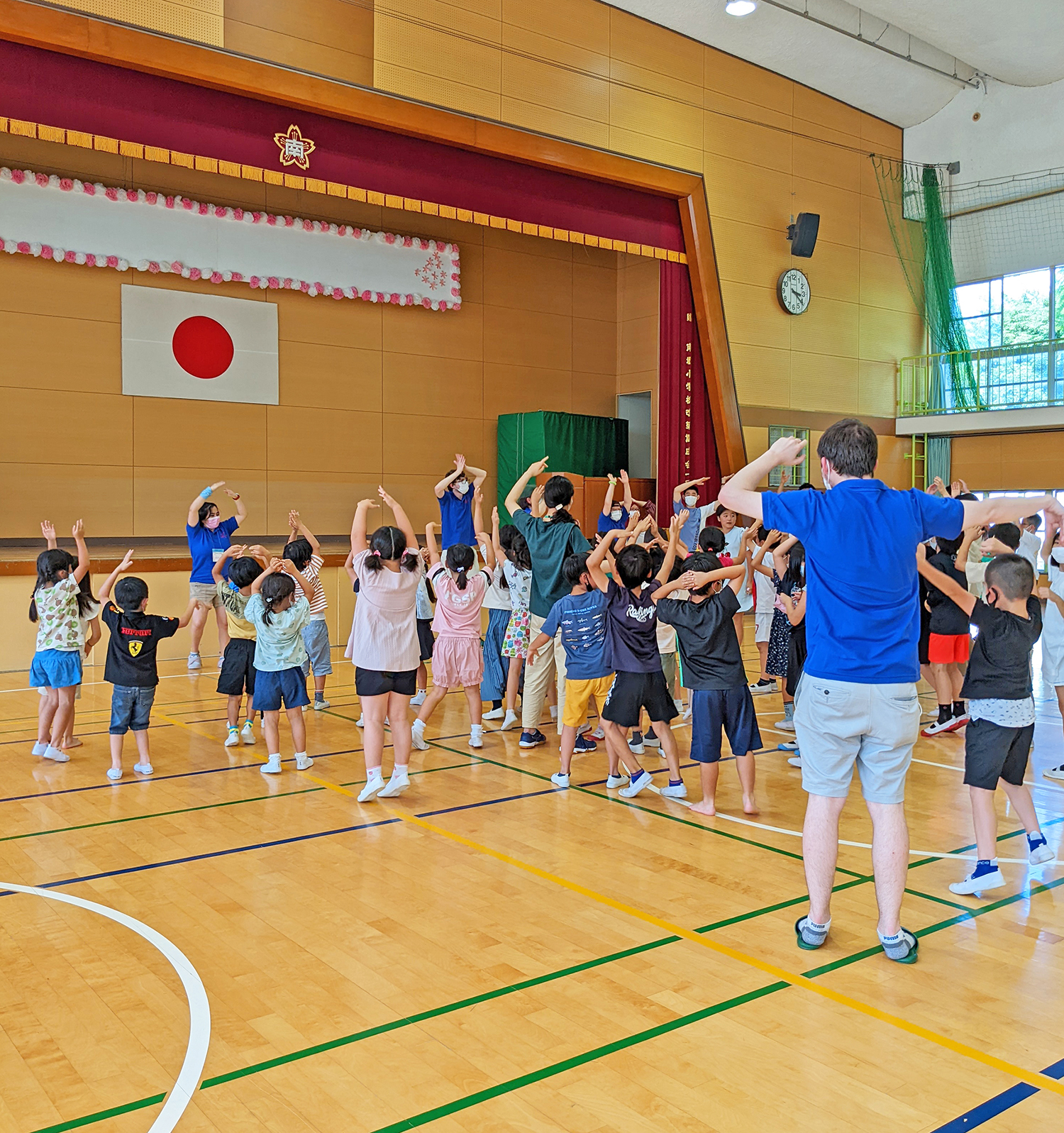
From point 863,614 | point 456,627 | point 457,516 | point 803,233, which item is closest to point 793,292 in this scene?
point 803,233

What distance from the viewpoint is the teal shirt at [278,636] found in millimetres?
5855

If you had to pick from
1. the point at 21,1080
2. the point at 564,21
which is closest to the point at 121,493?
the point at 564,21

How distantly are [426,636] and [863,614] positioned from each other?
468 centimetres

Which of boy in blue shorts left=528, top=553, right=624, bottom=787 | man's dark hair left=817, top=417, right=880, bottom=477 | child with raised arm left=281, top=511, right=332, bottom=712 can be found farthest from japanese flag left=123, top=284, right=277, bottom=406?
man's dark hair left=817, top=417, right=880, bottom=477

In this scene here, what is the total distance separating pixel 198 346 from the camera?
1098 cm

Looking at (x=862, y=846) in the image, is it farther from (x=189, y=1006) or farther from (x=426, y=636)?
(x=426, y=636)

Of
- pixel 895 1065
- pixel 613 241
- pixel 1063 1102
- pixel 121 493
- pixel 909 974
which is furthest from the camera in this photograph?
pixel 613 241

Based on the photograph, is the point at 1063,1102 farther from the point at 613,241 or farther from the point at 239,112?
the point at 613,241

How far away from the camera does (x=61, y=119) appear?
324 inches

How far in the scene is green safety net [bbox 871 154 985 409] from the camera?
49.0 ft

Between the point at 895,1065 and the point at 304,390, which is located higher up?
the point at 304,390

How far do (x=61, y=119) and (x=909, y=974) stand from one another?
844 centimetres

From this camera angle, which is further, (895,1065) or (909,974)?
(909,974)

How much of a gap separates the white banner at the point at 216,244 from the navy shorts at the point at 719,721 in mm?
8105
